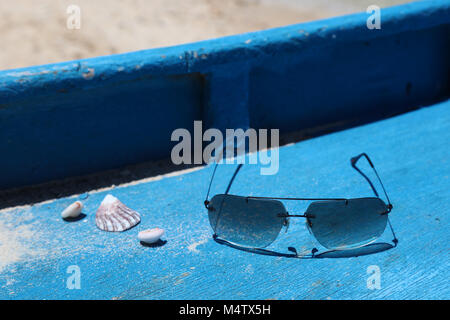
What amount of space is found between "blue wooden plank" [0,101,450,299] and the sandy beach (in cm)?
337

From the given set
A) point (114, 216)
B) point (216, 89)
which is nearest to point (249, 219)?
point (114, 216)

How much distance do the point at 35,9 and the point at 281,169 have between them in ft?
16.1

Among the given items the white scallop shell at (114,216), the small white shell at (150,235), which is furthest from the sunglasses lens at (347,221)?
the white scallop shell at (114,216)

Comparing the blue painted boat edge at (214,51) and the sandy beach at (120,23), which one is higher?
the sandy beach at (120,23)

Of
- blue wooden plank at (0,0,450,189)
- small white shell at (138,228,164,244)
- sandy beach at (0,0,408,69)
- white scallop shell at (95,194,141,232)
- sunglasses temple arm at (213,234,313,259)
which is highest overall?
sandy beach at (0,0,408,69)

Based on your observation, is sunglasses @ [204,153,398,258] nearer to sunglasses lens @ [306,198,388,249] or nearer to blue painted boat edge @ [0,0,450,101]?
sunglasses lens @ [306,198,388,249]

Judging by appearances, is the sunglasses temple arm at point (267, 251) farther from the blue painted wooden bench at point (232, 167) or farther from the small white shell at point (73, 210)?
the small white shell at point (73, 210)

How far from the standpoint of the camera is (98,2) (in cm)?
695

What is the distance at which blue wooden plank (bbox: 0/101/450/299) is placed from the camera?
180 centimetres

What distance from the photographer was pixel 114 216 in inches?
87.9

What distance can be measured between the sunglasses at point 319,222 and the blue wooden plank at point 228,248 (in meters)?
0.05

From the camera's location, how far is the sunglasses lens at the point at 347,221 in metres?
1.97

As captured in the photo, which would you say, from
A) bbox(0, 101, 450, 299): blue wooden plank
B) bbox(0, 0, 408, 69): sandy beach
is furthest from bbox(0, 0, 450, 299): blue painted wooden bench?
bbox(0, 0, 408, 69): sandy beach
